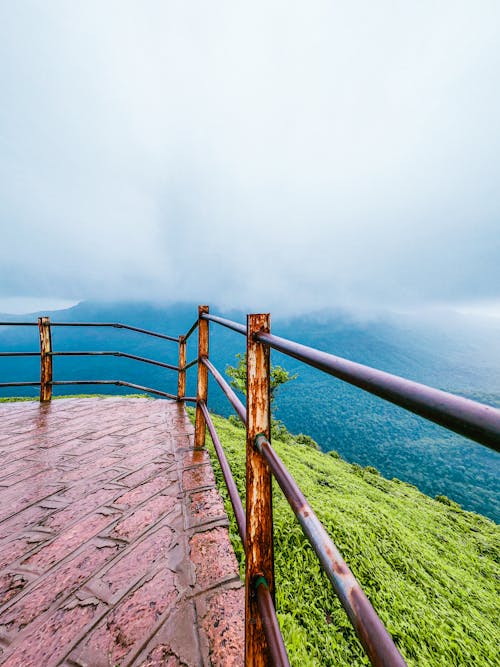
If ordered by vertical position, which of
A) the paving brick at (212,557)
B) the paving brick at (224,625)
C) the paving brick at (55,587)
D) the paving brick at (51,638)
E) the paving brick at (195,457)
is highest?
the paving brick at (224,625)

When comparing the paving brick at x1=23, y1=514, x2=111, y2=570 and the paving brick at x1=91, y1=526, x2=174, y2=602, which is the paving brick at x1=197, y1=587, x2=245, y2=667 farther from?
the paving brick at x1=23, y1=514, x2=111, y2=570

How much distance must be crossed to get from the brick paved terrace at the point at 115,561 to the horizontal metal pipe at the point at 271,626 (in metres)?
0.38

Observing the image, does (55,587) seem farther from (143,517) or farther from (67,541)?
(143,517)

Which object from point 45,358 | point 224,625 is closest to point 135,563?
point 224,625

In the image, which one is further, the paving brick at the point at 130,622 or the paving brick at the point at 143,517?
the paving brick at the point at 143,517

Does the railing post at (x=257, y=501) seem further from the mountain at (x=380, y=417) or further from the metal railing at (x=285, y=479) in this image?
the mountain at (x=380, y=417)

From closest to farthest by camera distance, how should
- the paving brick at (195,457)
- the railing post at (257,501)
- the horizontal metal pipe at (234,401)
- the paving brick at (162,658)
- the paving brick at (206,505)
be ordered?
the railing post at (257,501) < the paving brick at (162,658) < the horizontal metal pipe at (234,401) < the paving brick at (206,505) < the paving brick at (195,457)

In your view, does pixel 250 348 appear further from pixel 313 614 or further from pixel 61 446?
pixel 61 446

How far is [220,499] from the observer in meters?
2.00

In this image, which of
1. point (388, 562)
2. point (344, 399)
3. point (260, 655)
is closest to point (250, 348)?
point (260, 655)

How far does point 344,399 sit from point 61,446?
12302 centimetres

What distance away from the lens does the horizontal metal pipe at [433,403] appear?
34 cm

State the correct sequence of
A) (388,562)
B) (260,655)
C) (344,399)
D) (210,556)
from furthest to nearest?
(344,399)
(388,562)
(210,556)
(260,655)

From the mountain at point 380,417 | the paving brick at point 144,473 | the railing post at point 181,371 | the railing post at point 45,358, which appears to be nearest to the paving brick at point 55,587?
the paving brick at point 144,473
